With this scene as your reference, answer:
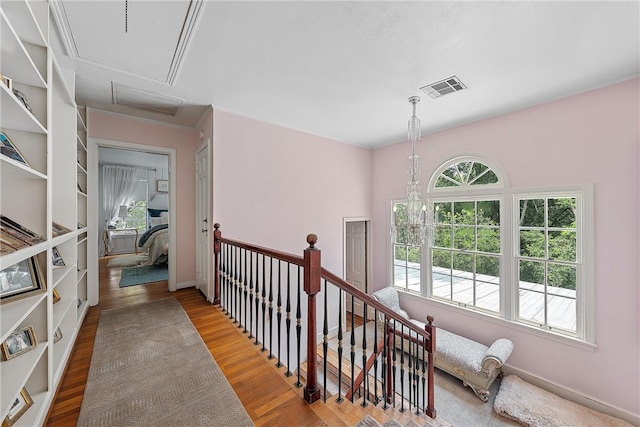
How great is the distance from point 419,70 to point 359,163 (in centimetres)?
259

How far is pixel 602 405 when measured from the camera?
8.42ft

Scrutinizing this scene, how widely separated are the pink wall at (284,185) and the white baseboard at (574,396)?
8.86 feet

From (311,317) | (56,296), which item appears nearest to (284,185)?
(311,317)

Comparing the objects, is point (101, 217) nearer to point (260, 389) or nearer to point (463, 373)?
point (260, 389)

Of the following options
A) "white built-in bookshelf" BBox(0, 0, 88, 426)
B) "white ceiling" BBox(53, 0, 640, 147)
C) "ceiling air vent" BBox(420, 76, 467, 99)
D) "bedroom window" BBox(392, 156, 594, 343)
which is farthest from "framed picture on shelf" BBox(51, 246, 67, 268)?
"ceiling air vent" BBox(420, 76, 467, 99)

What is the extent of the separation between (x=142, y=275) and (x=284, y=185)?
2981 millimetres

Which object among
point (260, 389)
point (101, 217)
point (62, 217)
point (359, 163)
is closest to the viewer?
point (260, 389)

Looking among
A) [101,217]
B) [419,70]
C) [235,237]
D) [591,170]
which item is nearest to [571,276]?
[591,170]

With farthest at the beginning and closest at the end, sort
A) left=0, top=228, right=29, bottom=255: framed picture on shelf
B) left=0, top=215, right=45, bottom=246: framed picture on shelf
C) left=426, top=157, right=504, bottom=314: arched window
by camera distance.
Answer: left=426, top=157, right=504, bottom=314: arched window, left=0, top=215, right=45, bottom=246: framed picture on shelf, left=0, top=228, right=29, bottom=255: framed picture on shelf

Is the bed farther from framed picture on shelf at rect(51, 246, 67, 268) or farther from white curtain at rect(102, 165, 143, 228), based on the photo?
framed picture on shelf at rect(51, 246, 67, 268)

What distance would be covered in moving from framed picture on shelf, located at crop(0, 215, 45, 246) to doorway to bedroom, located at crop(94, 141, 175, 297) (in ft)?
12.4

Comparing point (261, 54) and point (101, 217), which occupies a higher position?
point (261, 54)

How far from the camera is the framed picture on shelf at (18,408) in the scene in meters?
1.18

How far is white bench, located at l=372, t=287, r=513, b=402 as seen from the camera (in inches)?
114
